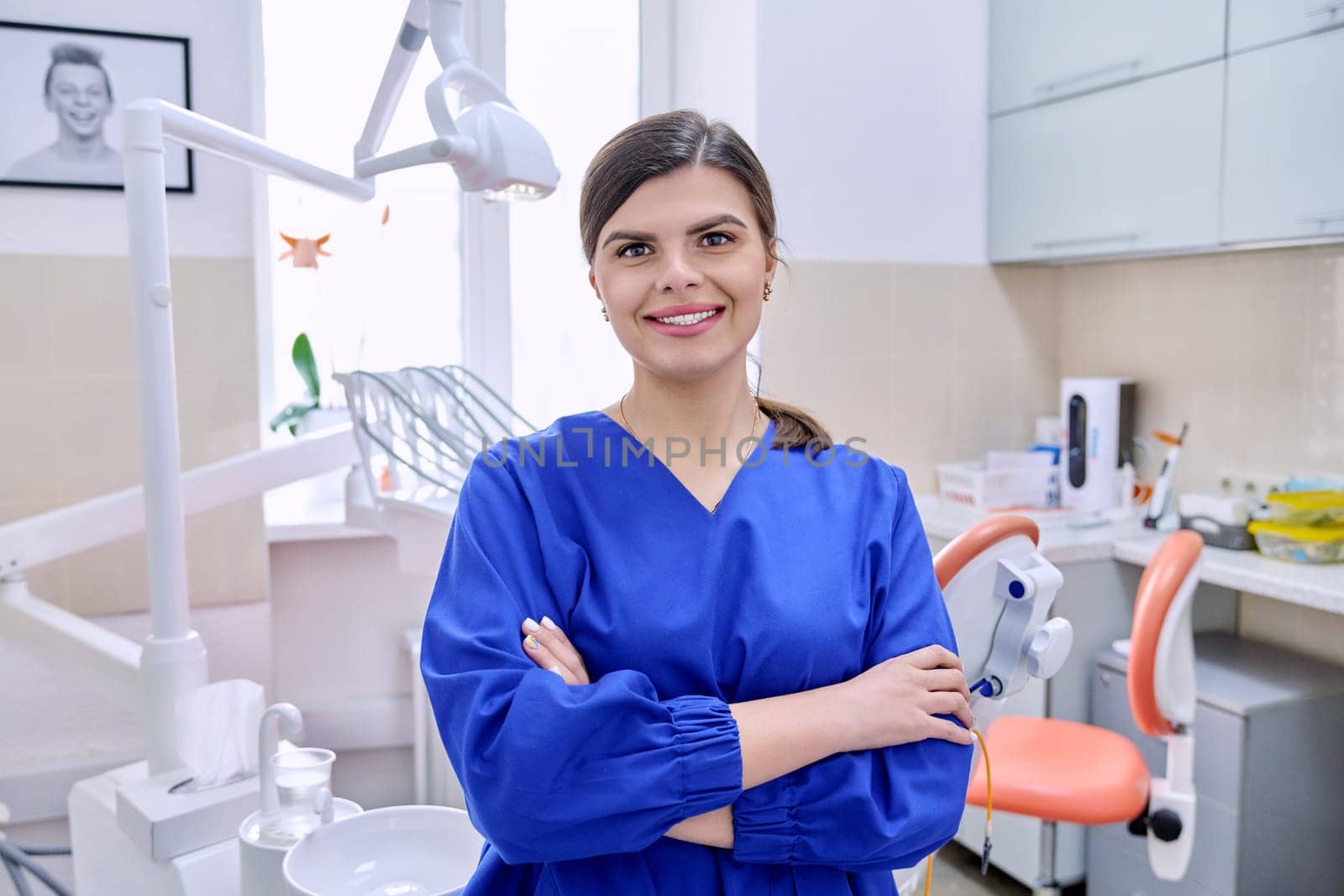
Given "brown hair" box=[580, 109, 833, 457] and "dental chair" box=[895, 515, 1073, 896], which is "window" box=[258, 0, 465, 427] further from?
"dental chair" box=[895, 515, 1073, 896]

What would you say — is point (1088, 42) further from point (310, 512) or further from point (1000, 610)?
point (310, 512)

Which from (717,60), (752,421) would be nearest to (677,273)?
(752,421)

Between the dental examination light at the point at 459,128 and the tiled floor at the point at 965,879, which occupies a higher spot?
the dental examination light at the point at 459,128

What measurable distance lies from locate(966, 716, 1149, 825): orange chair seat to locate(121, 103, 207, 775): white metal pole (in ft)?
3.68

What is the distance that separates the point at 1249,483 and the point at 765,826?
199 cm

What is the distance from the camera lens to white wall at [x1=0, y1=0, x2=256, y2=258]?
203cm

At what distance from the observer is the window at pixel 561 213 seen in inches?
105

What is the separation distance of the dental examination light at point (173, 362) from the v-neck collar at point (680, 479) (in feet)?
1.11

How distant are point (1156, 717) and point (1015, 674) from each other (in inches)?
28.2

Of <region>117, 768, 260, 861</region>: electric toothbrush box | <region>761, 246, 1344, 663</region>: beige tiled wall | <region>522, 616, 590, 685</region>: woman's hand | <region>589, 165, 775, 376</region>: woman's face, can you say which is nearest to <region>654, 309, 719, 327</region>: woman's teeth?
<region>589, 165, 775, 376</region>: woman's face

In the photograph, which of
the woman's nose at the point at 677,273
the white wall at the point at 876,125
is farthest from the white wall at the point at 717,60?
the woman's nose at the point at 677,273

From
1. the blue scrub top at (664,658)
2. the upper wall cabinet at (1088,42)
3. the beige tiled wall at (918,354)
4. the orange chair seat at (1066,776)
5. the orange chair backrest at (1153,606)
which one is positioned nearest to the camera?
the blue scrub top at (664,658)

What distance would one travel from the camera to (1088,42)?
2.47 metres

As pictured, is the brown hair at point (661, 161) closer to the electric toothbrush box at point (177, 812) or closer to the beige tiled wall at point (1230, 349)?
the electric toothbrush box at point (177, 812)
